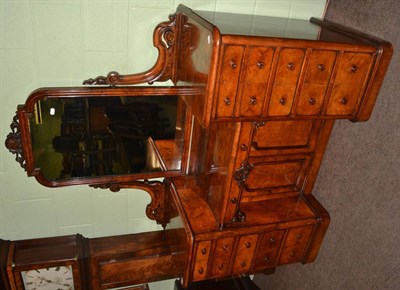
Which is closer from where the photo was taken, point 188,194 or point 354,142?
point 354,142

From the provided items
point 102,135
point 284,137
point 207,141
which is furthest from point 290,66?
point 102,135

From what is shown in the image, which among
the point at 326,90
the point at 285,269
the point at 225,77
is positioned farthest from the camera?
the point at 285,269

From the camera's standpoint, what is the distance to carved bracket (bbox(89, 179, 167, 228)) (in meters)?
1.61

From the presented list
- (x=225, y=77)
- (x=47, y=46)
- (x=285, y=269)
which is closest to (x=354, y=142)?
(x=225, y=77)

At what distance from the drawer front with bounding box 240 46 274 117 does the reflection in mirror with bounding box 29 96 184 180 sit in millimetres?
490

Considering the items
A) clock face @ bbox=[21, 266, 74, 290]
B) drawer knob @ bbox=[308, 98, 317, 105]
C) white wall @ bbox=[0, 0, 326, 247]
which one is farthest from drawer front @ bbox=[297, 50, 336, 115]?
clock face @ bbox=[21, 266, 74, 290]

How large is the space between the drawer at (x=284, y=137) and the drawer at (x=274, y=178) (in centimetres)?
4

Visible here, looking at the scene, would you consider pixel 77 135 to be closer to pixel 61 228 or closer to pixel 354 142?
pixel 61 228

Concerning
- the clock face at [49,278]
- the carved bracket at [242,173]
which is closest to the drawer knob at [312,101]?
the carved bracket at [242,173]

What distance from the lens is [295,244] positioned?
1.59 meters

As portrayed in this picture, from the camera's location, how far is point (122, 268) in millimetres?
1713

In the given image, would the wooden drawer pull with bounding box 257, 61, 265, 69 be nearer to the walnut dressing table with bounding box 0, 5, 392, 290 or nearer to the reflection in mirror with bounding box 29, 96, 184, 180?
the walnut dressing table with bounding box 0, 5, 392, 290

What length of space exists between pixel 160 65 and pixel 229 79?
51 cm

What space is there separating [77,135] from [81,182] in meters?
0.22
